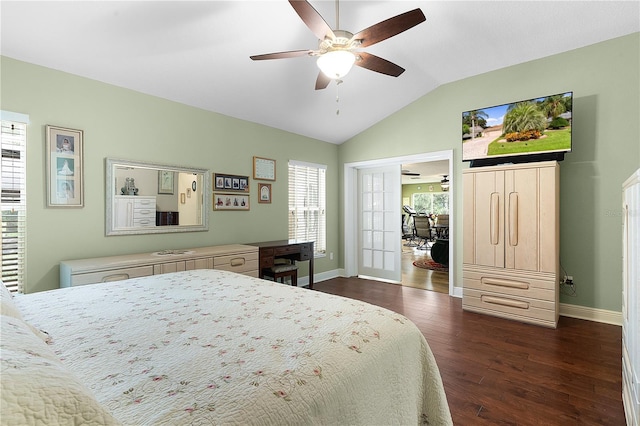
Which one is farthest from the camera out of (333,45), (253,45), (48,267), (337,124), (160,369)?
(337,124)

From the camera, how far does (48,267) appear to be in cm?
263

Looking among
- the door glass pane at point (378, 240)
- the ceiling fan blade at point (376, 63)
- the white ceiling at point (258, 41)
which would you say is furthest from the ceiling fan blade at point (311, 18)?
the door glass pane at point (378, 240)

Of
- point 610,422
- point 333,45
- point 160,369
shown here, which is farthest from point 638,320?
point 333,45

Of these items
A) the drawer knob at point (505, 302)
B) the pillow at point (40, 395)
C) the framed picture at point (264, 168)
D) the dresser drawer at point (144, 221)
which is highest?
the framed picture at point (264, 168)

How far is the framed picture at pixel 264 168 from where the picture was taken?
169 inches

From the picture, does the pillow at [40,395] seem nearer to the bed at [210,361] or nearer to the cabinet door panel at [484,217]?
the bed at [210,361]

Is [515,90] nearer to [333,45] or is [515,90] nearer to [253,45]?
[333,45]

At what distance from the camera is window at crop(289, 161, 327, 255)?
4.90 meters

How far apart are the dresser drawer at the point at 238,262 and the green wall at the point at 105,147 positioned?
0.56m

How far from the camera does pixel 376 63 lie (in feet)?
7.74

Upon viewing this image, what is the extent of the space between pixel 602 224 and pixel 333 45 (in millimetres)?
3461

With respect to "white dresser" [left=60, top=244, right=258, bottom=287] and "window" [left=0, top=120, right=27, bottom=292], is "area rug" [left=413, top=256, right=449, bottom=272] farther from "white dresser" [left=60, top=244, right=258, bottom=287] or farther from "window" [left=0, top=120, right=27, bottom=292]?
"window" [left=0, top=120, right=27, bottom=292]

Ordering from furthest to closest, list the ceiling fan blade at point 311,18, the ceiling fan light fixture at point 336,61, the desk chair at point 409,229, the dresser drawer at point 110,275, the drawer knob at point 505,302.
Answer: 1. the desk chair at point 409,229
2. the drawer knob at point 505,302
3. the dresser drawer at point 110,275
4. the ceiling fan light fixture at point 336,61
5. the ceiling fan blade at point 311,18

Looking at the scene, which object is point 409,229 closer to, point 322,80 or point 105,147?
point 322,80
